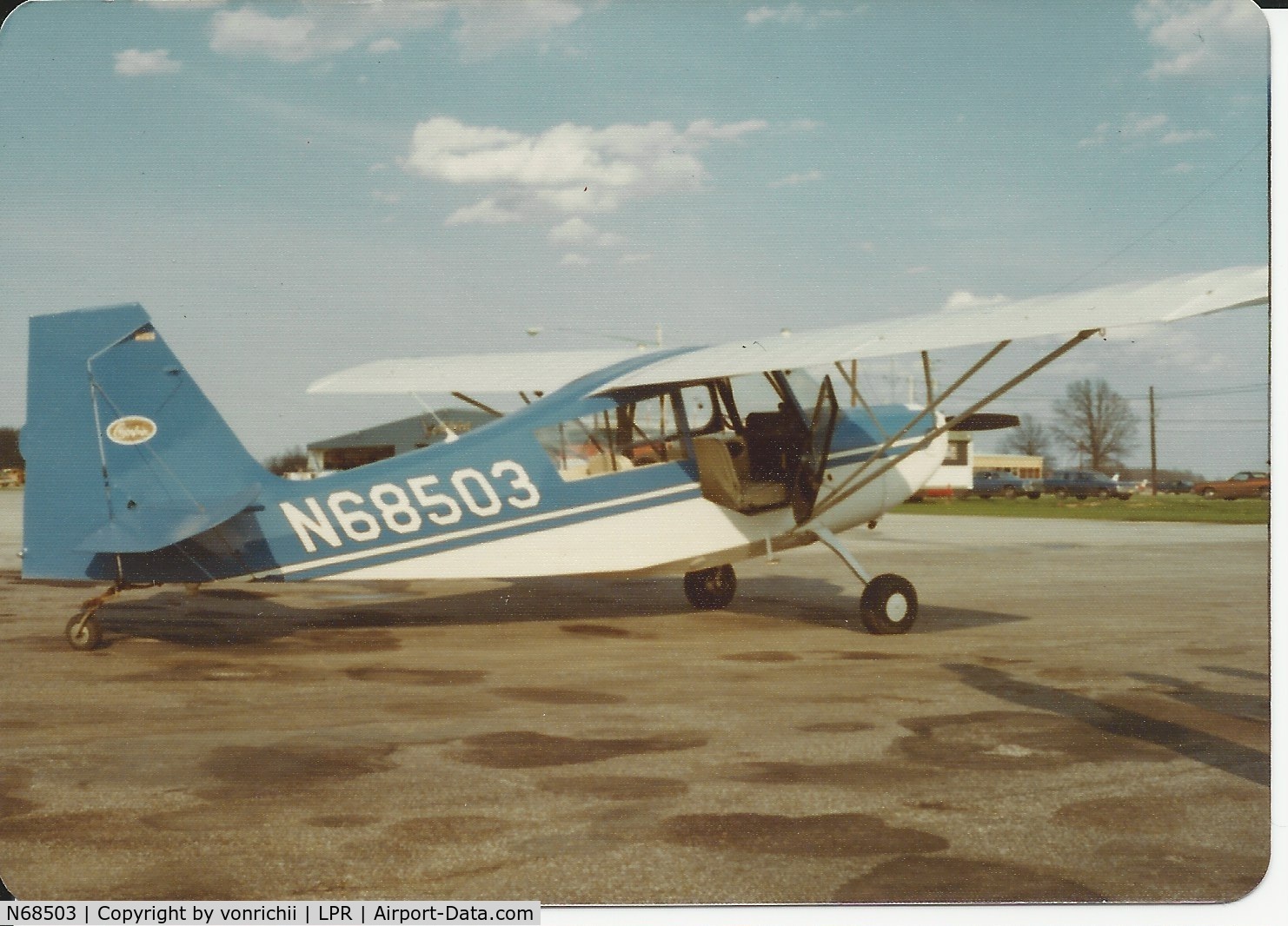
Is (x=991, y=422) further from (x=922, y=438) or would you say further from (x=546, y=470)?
(x=546, y=470)

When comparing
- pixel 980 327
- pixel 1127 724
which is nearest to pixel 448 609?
pixel 980 327

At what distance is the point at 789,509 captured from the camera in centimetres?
950

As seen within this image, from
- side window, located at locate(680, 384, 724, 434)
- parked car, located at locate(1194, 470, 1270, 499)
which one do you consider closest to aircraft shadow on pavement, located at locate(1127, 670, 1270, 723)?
side window, located at locate(680, 384, 724, 434)

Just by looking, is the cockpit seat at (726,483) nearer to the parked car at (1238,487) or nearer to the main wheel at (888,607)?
the main wheel at (888,607)

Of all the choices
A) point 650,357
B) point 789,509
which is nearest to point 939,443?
point 789,509

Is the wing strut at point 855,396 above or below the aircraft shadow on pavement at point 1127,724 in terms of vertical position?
above

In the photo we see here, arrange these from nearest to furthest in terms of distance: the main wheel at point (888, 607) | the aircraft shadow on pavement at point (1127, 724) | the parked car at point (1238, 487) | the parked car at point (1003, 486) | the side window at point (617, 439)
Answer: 1. the aircraft shadow on pavement at point (1127, 724)
2. the side window at point (617, 439)
3. the main wheel at point (888, 607)
4. the parked car at point (1238, 487)
5. the parked car at point (1003, 486)

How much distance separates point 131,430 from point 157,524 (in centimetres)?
75

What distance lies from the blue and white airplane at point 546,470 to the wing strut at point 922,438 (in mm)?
22

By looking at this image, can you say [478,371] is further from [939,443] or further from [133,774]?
[133,774]

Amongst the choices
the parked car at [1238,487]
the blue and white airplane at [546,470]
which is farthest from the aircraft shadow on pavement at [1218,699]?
the parked car at [1238,487]

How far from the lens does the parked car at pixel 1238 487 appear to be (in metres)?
47.8

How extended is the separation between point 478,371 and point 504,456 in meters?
3.39

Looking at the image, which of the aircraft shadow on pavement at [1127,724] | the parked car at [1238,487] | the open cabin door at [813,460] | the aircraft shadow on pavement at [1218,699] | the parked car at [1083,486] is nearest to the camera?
the aircraft shadow on pavement at [1127,724]
